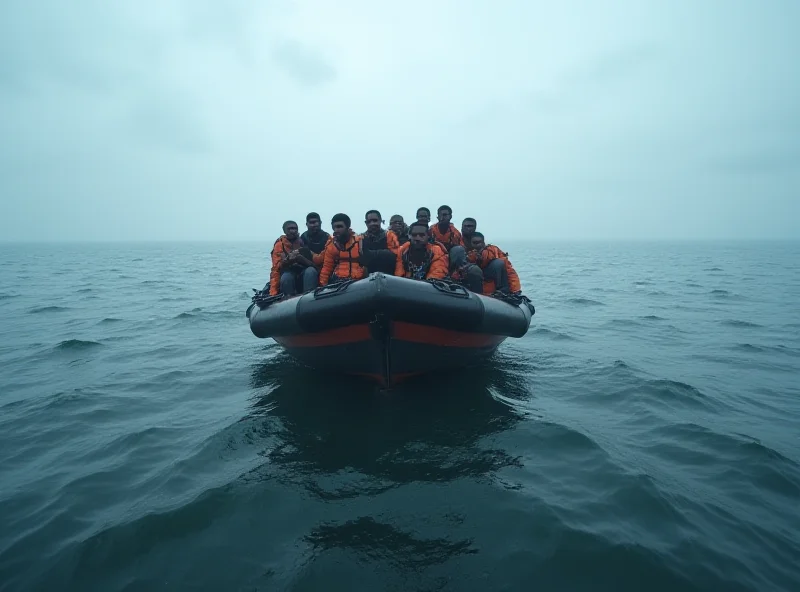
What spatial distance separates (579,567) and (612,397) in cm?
318

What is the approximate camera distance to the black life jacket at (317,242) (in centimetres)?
702

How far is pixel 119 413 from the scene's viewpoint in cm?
504

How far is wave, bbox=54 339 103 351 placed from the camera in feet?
25.7

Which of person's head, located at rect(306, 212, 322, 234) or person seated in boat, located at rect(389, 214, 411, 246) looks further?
person seated in boat, located at rect(389, 214, 411, 246)

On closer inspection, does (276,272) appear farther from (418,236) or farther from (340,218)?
(418,236)

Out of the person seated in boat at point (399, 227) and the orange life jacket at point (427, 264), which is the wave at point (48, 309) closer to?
the person seated in boat at point (399, 227)

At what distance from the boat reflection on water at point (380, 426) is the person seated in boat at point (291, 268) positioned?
130 cm

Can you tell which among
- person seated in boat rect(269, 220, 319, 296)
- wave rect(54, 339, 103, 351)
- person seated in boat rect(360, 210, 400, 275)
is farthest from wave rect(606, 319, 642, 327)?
wave rect(54, 339, 103, 351)

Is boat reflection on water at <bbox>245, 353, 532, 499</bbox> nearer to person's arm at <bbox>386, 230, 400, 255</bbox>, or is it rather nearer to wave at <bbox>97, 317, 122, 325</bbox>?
A: person's arm at <bbox>386, 230, 400, 255</bbox>

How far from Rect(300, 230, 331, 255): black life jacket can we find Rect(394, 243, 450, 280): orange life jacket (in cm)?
138

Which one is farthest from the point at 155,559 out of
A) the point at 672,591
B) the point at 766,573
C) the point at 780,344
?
the point at 780,344

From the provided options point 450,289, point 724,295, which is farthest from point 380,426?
point 724,295

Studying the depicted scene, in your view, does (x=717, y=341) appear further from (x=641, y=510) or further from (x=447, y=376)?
(x=641, y=510)

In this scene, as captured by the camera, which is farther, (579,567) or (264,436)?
(264,436)
